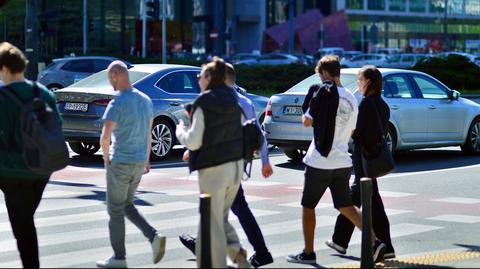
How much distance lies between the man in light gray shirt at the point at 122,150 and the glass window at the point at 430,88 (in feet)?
33.4

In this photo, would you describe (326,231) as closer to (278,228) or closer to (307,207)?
(278,228)

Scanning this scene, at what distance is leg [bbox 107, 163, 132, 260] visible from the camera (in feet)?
26.9

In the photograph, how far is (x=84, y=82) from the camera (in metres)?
17.8

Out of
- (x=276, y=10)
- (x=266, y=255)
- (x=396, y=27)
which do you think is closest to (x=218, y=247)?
(x=266, y=255)

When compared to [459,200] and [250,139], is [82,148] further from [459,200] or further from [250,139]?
[250,139]

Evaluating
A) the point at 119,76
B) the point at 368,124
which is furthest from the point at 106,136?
the point at 368,124

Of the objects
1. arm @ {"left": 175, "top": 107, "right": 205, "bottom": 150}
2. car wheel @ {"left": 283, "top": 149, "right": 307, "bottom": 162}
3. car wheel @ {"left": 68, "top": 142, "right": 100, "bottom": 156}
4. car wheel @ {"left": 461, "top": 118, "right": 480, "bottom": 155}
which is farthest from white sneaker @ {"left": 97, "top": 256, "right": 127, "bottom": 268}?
car wheel @ {"left": 461, "top": 118, "right": 480, "bottom": 155}

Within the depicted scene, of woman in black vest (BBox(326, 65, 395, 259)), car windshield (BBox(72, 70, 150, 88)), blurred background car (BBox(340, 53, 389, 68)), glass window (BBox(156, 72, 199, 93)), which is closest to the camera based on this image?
woman in black vest (BBox(326, 65, 395, 259))

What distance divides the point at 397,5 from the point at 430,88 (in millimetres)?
108035

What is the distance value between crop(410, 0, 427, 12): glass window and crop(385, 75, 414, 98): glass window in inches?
4341

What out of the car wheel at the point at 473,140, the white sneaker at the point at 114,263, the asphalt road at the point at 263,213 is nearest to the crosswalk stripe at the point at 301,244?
the asphalt road at the point at 263,213

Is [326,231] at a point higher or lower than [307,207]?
lower

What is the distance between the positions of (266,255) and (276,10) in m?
96.9

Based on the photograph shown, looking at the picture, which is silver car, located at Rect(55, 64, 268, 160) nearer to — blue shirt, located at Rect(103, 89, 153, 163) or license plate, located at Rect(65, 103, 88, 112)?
license plate, located at Rect(65, 103, 88, 112)
